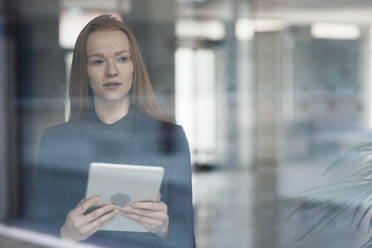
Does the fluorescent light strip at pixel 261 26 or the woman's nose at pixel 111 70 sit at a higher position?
the fluorescent light strip at pixel 261 26

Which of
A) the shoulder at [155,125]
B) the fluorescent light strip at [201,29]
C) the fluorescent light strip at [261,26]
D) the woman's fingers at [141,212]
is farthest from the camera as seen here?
the fluorescent light strip at [201,29]

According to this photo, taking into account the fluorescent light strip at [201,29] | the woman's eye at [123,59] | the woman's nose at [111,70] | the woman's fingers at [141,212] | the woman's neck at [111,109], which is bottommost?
the woman's fingers at [141,212]

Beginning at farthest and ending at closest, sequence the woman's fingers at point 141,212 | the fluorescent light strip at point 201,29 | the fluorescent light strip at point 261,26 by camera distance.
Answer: the fluorescent light strip at point 201,29
the fluorescent light strip at point 261,26
the woman's fingers at point 141,212

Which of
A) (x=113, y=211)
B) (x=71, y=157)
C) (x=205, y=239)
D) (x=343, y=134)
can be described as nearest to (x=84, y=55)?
(x=71, y=157)

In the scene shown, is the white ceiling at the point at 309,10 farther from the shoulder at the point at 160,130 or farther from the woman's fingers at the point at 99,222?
the woman's fingers at the point at 99,222

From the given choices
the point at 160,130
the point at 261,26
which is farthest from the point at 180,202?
the point at 261,26

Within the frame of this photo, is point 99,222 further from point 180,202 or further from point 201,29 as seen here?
point 201,29

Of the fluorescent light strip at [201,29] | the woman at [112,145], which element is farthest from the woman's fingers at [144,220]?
the fluorescent light strip at [201,29]

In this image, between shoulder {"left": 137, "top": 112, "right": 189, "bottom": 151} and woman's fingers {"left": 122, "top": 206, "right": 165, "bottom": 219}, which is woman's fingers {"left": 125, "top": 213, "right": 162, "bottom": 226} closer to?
woman's fingers {"left": 122, "top": 206, "right": 165, "bottom": 219}

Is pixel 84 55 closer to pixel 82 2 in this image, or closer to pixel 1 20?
pixel 82 2

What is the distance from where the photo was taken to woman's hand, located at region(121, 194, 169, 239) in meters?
1.87

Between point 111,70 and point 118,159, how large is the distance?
0.36 metres

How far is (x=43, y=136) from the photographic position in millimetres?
2170

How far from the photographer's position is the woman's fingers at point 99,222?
188 cm
